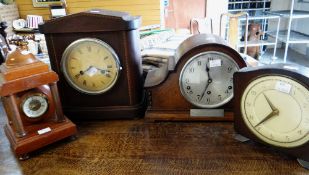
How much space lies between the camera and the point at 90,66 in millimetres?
873

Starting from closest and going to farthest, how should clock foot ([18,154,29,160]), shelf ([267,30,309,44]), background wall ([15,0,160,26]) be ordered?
clock foot ([18,154,29,160])
background wall ([15,0,160,26])
shelf ([267,30,309,44])

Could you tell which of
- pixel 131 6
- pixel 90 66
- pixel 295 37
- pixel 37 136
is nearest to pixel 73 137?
pixel 37 136

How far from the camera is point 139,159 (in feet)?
2.34

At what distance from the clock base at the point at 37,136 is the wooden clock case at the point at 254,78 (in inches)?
20.0

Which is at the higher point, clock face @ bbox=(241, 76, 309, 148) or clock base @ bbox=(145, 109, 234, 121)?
clock face @ bbox=(241, 76, 309, 148)

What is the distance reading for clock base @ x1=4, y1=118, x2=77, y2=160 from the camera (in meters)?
0.72

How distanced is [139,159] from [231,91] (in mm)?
372

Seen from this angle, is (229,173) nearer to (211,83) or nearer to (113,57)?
(211,83)

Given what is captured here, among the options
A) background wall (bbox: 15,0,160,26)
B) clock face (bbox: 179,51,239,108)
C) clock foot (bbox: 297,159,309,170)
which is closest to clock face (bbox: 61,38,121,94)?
clock face (bbox: 179,51,239,108)

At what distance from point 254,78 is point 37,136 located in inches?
25.0

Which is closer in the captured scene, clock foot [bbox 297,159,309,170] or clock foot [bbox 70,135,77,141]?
clock foot [bbox 297,159,309,170]

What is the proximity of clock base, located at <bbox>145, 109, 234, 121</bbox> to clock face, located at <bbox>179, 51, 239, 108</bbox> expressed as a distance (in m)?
0.04

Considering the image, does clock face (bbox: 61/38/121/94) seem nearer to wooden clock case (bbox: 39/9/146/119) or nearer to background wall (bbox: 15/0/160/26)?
wooden clock case (bbox: 39/9/146/119)

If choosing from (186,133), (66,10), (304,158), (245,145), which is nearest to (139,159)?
(186,133)
